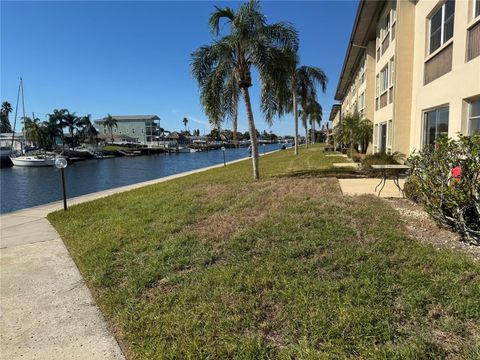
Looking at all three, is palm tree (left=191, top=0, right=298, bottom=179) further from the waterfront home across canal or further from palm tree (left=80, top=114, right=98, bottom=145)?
the waterfront home across canal

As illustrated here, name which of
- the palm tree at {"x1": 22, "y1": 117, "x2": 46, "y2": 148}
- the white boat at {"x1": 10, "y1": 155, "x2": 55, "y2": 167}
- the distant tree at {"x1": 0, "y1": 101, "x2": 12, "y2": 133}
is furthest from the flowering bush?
the distant tree at {"x1": 0, "y1": 101, "x2": 12, "y2": 133}

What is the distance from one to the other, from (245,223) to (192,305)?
282 cm

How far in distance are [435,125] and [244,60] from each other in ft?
22.5

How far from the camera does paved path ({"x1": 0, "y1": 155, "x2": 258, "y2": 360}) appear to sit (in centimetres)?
339

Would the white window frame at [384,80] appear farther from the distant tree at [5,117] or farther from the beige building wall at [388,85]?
the distant tree at [5,117]

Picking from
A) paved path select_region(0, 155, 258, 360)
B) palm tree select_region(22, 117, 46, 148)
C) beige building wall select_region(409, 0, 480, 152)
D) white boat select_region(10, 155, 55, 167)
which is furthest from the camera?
palm tree select_region(22, 117, 46, 148)

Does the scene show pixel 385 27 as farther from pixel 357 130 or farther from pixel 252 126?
pixel 252 126

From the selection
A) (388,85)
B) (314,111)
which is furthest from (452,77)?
(314,111)

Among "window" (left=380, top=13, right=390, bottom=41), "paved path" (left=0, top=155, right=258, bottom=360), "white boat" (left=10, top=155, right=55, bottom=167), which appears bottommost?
"white boat" (left=10, top=155, right=55, bottom=167)

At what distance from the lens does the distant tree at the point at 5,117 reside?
398 ft

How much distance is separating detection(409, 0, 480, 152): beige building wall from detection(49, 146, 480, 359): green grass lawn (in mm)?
4019

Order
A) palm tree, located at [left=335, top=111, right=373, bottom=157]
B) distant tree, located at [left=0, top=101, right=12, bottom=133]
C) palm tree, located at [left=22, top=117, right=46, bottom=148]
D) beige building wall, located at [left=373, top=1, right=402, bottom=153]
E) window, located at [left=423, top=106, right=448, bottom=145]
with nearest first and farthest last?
window, located at [left=423, top=106, right=448, bottom=145] → beige building wall, located at [left=373, top=1, right=402, bottom=153] → palm tree, located at [left=335, top=111, right=373, bottom=157] → palm tree, located at [left=22, top=117, right=46, bottom=148] → distant tree, located at [left=0, top=101, right=12, bottom=133]

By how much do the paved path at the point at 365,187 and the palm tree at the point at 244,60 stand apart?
12.3 feet

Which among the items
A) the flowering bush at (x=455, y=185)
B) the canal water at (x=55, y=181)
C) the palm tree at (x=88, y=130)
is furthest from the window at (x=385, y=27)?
the palm tree at (x=88, y=130)
